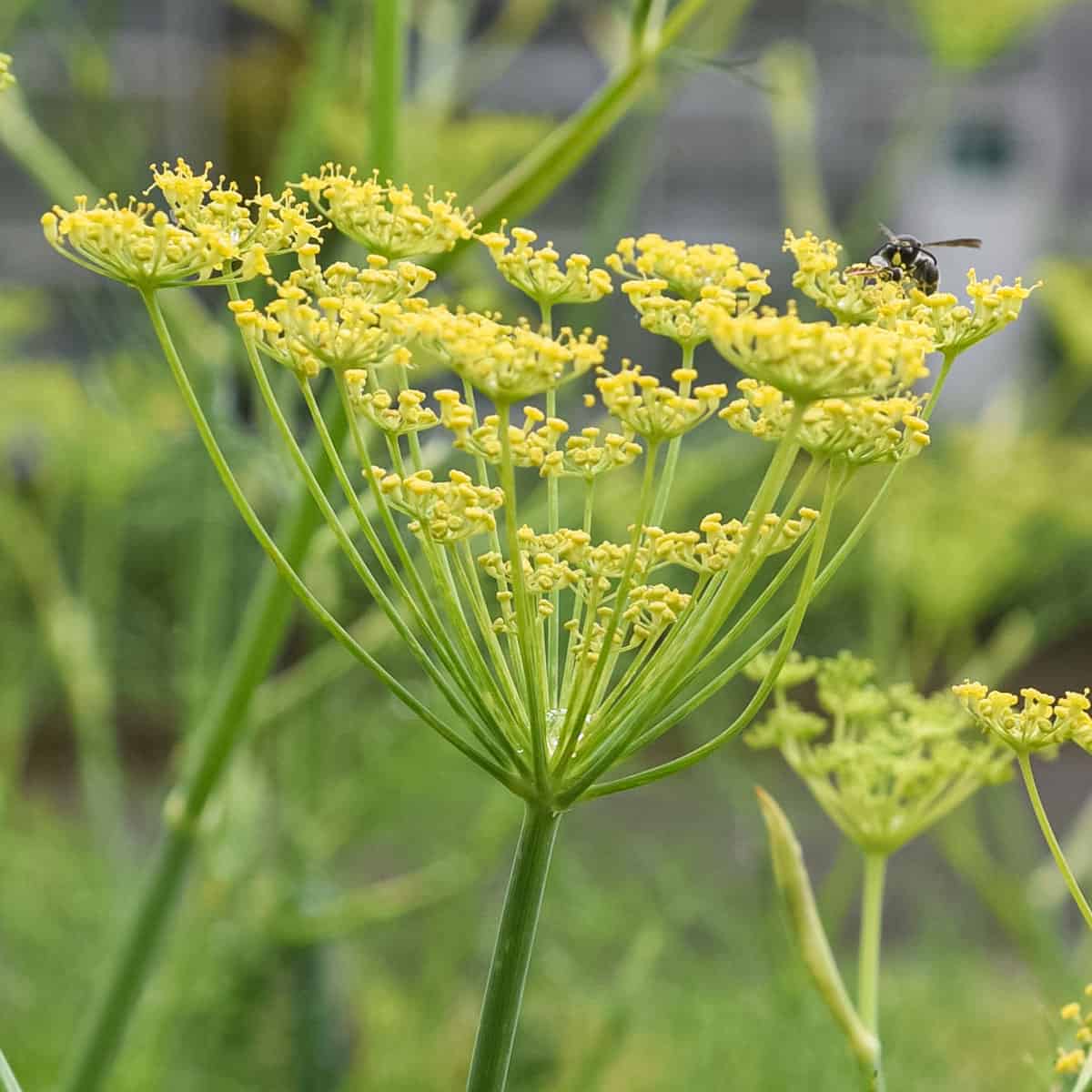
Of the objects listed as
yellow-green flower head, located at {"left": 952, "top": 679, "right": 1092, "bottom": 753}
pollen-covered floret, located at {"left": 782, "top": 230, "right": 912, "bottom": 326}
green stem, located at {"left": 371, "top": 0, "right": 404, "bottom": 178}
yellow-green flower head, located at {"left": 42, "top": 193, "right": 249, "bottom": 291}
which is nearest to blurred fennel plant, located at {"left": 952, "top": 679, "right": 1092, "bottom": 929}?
yellow-green flower head, located at {"left": 952, "top": 679, "right": 1092, "bottom": 753}

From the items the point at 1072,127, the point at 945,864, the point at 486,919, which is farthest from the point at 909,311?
the point at 1072,127

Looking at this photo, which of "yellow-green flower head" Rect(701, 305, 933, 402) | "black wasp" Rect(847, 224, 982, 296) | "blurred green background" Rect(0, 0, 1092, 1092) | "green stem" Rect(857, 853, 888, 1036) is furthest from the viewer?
"blurred green background" Rect(0, 0, 1092, 1092)

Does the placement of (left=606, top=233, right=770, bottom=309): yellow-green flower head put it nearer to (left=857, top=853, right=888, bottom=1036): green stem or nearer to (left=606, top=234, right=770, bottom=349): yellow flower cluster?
(left=606, top=234, right=770, bottom=349): yellow flower cluster

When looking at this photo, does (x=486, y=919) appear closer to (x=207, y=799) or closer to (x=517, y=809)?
(x=517, y=809)

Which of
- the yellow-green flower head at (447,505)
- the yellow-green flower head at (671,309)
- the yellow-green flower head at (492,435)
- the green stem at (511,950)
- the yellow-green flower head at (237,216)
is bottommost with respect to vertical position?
the green stem at (511,950)

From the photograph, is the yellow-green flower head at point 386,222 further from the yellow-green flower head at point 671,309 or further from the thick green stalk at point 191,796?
the thick green stalk at point 191,796

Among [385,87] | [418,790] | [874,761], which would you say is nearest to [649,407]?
[874,761]

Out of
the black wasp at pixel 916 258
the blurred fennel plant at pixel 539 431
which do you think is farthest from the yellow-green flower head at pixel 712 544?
the black wasp at pixel 916 258

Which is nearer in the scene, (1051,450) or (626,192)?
(626,192)
